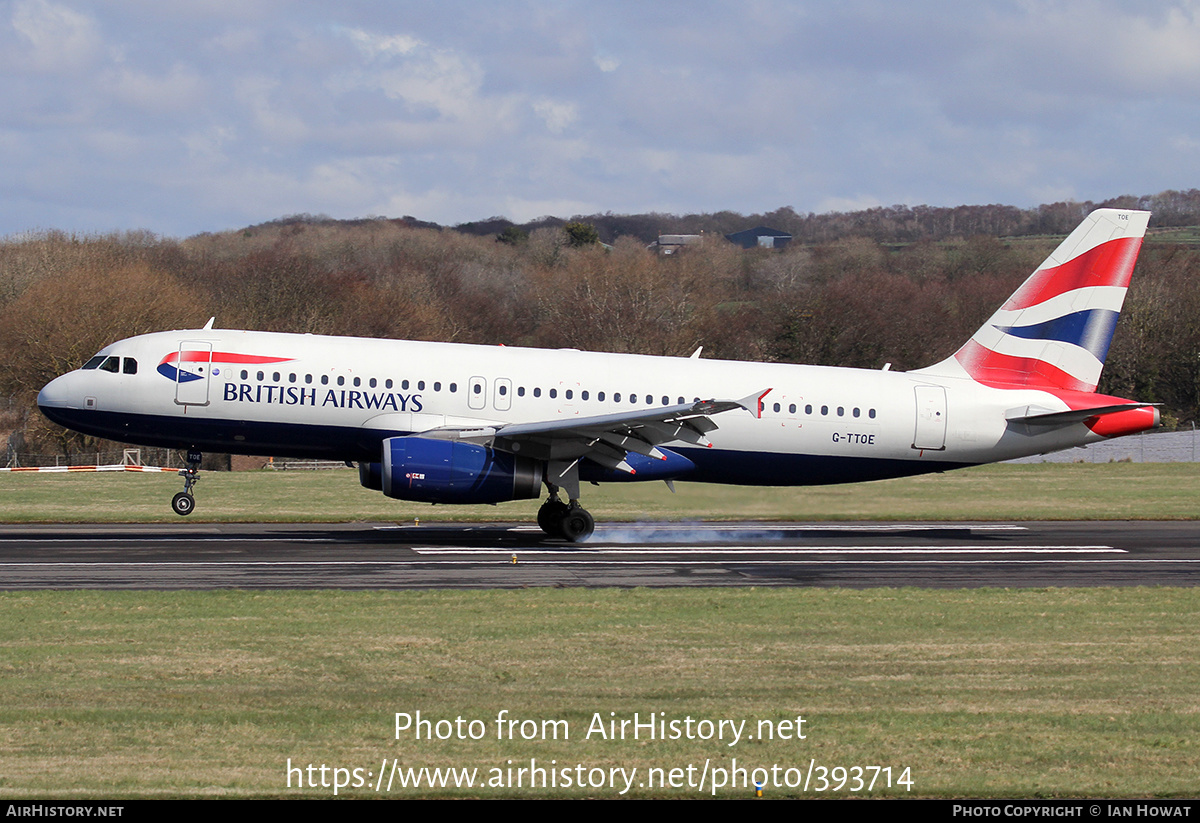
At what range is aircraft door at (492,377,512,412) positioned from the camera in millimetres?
26609

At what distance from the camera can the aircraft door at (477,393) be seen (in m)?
26.5

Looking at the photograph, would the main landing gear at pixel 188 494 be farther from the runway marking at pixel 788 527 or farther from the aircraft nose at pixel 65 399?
the runway marking at pixel 788 527

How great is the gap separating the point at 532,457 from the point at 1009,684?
46.8 feet

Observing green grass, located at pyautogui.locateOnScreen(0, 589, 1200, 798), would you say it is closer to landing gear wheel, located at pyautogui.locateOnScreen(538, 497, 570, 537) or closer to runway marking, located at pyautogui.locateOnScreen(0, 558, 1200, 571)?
runway marking, located at pyautogui.locateOnScreen(0, 558, 1200, 571)

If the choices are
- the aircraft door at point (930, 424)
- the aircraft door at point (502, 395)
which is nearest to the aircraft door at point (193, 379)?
the aircraft door at point (502, 395)

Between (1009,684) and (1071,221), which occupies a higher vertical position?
(1071,221)

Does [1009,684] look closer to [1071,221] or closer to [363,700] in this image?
[363,700]

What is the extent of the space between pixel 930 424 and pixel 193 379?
1652 cm

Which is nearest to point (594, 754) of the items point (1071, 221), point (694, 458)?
point (694, 458)

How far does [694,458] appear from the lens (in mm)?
27344

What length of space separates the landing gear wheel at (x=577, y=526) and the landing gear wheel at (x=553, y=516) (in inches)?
22.8

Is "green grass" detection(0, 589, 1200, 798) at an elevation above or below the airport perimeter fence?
above

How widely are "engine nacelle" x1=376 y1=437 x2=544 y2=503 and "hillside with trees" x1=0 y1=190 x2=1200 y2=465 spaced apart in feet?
140

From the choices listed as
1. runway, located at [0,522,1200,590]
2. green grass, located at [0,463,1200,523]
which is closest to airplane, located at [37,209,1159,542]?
green grass, located at [0,463,1200,523]
